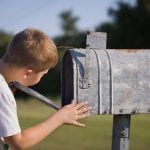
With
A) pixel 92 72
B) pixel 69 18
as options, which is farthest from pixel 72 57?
pixel 69 18

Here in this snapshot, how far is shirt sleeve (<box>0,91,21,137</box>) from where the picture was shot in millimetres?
2988

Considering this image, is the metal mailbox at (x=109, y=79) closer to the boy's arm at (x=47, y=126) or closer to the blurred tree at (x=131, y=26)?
the boy's arm at (x=47, y=126)

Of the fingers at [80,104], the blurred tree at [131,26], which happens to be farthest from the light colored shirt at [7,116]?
the blurred tree at [131,26]

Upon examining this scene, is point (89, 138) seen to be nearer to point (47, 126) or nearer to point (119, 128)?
point (119, 128)

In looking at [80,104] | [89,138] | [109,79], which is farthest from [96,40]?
[89,138]

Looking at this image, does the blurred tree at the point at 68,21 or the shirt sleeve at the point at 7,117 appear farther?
the blurred tree at the point at 68,21

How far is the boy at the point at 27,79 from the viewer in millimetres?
2998

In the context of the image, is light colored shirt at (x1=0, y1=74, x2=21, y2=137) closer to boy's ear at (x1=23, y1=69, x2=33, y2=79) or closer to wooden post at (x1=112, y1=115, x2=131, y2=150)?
boy's ear at (x1=23, y1=69, x2=33, y2=79)

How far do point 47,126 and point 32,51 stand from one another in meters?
0.36

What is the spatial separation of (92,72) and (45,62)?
0.84 ft

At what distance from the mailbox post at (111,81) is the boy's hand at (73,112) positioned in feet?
0.14

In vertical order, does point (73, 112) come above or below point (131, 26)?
above

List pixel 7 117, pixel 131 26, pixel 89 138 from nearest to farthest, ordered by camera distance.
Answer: pixel 7 117 → pixel 89 138 → pixel 131 26

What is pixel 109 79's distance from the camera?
3234 mm
